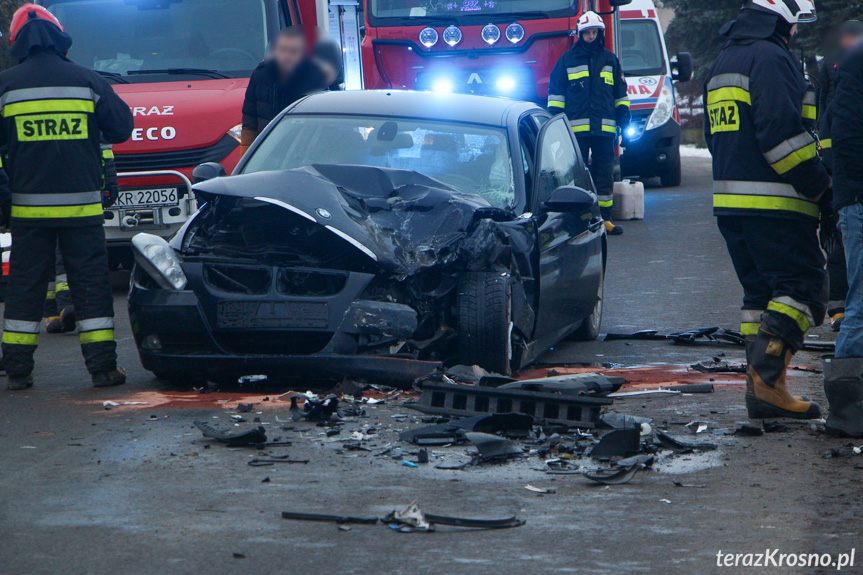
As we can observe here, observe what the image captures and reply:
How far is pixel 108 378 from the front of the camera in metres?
6.55

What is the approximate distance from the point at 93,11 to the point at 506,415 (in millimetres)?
7020

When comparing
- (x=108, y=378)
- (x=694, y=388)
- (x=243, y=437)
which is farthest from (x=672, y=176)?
(x=243, y=437)

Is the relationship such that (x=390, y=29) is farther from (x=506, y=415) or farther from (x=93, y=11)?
(x=506, y=415)

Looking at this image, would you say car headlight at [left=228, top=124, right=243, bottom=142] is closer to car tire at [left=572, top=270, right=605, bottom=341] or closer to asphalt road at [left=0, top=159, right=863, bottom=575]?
car tire at [left=572, top=270, right=605, bottom=341]

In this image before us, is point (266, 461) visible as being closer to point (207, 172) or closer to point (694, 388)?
point (694, 388)

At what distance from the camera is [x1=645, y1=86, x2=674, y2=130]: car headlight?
18.2 meters

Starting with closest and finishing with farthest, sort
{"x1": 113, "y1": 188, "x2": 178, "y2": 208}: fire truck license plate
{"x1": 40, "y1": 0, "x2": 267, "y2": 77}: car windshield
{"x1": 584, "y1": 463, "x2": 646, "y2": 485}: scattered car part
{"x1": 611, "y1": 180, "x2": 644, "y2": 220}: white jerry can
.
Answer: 1. {"x1": 584, "y1": 463, "x2": 646, "y2": 485}: scattered car part
2. {"x1": 113, "y1": 188, "x2": 178, "y2": 208}: fire truck license plate
3. {"x1": 40, "y1": 0, "x2": 267, "y2": 77}: car windshield
4. {"x1": 611, "y1": 180, "x2": 644, "y2": 220}: white jerry can

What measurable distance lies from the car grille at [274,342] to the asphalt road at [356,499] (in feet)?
0.83

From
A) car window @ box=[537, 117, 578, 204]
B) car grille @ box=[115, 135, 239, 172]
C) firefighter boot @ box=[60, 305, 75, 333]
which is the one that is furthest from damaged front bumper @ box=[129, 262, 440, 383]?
car grille @ box=[115, 135, 239, 172]

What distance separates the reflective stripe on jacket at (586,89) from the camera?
1327 centimetres

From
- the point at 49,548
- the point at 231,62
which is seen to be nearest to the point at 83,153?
the point at 49,548

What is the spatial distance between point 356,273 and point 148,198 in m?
4.47

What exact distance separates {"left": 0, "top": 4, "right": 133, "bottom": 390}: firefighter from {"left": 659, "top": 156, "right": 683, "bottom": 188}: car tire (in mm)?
14190

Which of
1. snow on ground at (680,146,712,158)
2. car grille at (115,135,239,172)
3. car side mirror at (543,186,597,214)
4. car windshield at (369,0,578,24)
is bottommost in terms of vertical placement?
snow on ground at (680,146,712,158)
